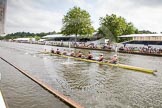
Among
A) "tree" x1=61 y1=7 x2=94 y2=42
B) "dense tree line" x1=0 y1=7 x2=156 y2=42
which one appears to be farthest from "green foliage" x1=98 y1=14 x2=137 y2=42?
"tree" x1=61 y1=7 x2=94 y2=42

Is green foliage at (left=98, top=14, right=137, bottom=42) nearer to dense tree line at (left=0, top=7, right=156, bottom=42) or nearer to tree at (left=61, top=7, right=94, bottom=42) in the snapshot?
dense tree line at (left=0, top=7, right=156, bottom=42)

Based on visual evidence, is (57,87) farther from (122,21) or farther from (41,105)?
(122,21)

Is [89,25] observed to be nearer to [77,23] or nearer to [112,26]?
[77,23]

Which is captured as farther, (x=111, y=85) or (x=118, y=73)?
(x=118, y=73)

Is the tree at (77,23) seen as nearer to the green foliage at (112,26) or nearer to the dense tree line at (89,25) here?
the dense tree line at (89,25)

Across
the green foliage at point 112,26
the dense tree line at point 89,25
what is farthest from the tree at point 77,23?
the green foliage at point 112,26

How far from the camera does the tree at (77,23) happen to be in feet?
324

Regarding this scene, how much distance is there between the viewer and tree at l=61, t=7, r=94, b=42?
98681 millimetres

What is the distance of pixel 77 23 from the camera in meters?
99.2

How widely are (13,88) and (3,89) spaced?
2.27 feet

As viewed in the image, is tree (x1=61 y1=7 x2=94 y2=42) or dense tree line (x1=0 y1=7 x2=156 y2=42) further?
tree (x1=61 y1=7 x2=94 y2=42)

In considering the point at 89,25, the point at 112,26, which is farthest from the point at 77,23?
the point at 112,26

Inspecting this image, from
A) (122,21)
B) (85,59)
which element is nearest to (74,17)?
(122,21)

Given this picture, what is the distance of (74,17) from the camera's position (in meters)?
102
